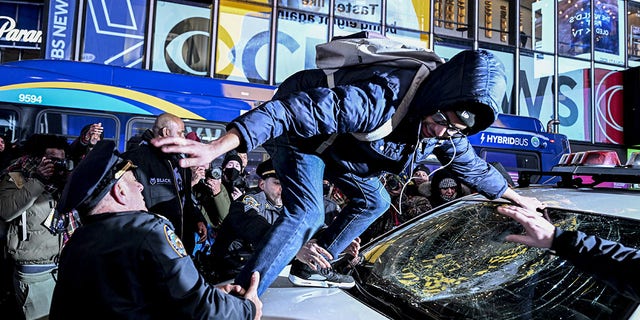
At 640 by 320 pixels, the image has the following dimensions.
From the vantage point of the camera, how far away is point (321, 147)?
2.13 metres

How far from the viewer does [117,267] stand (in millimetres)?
1439

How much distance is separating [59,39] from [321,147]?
1018cm

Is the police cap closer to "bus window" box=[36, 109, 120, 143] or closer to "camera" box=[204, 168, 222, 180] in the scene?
"camera" box=[204, 168, 222, 180]

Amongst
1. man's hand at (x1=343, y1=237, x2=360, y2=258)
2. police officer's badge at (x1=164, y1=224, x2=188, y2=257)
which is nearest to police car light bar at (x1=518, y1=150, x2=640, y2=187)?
man's hand at (x1=343, y1=237, x2=360, y2=258)

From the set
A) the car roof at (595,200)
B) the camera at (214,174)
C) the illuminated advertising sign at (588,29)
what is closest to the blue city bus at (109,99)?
the camera at (214,174)

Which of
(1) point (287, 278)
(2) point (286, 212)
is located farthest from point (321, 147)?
(1) point (287, 278)

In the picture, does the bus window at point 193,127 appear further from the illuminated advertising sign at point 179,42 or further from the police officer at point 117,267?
the illuminated advertising sign at point 179,42

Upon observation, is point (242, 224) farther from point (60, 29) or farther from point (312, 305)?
point (60, 29)

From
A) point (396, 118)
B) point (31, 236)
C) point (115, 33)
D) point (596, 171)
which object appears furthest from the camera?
point (115, 33)

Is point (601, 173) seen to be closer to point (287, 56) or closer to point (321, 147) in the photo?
point (321, 147)

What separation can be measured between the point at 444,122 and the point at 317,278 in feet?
3.01

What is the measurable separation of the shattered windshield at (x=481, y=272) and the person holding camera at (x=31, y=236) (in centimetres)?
218

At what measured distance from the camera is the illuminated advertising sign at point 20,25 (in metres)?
12.7

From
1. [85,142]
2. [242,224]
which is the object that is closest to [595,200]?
[242,224]
